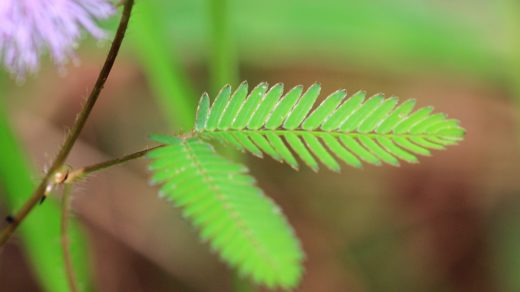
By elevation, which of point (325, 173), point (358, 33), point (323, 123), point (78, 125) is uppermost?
point (358, 33)

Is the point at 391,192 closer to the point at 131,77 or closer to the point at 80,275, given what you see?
the point at 131,77

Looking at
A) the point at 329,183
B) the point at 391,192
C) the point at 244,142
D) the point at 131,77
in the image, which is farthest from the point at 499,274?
the point at 244,142

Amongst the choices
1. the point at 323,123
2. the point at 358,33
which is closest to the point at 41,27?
the point at 323,123

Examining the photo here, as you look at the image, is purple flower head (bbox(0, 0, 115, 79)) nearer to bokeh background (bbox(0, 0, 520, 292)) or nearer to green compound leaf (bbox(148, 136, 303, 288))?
green compound leaf (bbox(148, 136, 303, 288))

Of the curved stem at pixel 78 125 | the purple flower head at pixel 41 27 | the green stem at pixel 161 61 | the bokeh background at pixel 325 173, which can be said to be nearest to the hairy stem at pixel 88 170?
the curved stem at pixel 78 125

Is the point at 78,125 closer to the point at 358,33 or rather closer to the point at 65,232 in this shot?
the point at 65,232

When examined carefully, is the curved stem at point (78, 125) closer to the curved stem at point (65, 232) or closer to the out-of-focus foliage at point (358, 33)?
the curved stem at point (65, 232)
